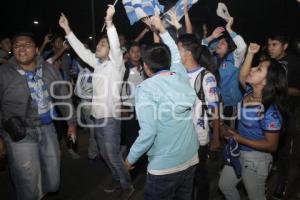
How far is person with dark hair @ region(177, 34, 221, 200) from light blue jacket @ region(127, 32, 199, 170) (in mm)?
610

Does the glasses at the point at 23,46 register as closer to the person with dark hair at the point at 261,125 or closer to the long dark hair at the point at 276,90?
the person with dark hair at the point at 261,125

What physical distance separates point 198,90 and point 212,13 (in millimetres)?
24236

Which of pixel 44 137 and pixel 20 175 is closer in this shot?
pixel 20 175

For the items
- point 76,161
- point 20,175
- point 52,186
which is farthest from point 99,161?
point 20,175

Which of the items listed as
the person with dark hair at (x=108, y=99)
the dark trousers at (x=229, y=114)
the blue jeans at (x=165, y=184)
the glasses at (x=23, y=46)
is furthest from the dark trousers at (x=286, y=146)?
the glasses at (x=23, y=46)

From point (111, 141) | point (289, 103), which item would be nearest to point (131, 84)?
point (111, 141)

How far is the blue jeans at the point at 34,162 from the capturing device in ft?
12.1

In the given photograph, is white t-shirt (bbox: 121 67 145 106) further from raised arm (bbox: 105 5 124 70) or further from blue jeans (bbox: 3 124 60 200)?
blue jeans (bbox: 3 124 60 200)

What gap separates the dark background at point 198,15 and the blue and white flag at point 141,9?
17314 mm

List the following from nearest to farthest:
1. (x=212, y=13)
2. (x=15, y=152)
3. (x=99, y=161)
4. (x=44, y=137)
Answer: (x=15, y=152), (x=44, y=137), (x=99, y=161), (x=212, y=13)

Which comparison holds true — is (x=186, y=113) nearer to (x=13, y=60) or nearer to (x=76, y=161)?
(x=13, y=60)

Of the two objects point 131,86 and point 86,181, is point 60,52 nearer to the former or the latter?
point 131,86

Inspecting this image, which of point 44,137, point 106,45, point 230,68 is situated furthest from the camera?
point 230,68

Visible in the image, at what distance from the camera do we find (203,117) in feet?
12.1
